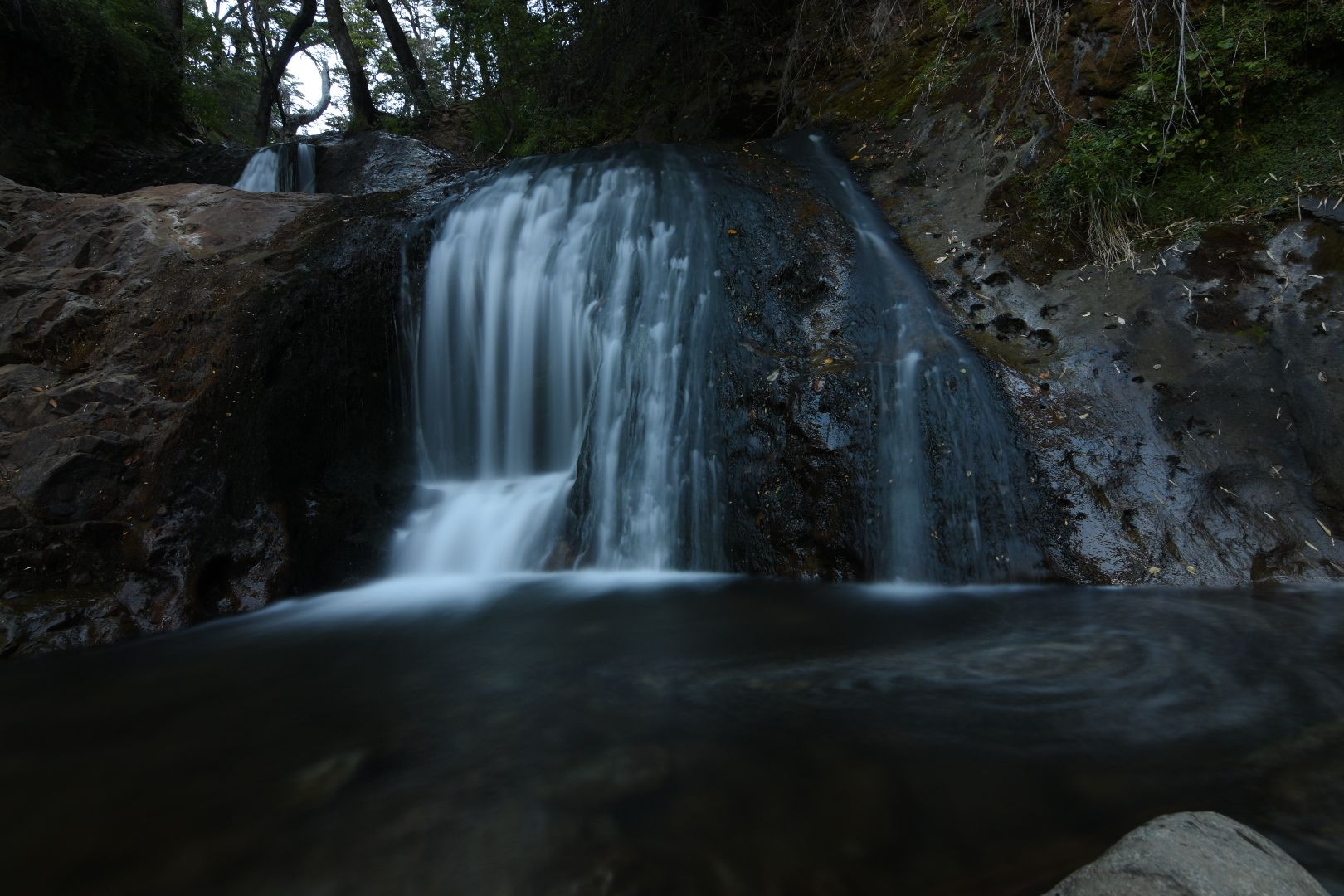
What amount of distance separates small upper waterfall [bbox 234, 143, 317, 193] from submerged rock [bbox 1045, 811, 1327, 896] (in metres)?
11.7

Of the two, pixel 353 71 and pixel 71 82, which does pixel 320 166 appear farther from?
pixel 71 82

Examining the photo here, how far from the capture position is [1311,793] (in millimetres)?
1799

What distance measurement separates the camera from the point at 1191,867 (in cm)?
127

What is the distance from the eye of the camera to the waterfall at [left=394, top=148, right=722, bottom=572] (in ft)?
15.2

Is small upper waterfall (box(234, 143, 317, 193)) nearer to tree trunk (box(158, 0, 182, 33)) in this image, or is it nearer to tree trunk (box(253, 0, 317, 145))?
tree trunk (box(158, 0, 182, 33))

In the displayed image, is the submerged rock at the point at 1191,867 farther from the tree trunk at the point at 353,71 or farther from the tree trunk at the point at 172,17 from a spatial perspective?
the tree trunk at the point at 172,17

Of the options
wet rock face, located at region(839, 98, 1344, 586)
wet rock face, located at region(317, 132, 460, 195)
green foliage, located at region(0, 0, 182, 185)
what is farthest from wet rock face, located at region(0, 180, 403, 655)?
green foliage, located at region(0, 0, 182, 185)

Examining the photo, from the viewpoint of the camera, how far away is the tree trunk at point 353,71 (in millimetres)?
12023

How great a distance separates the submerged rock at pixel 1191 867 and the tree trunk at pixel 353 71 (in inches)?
557

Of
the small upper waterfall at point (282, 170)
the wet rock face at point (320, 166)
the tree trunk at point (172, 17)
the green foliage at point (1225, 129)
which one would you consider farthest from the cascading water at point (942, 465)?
the tree trunk at point (172, 17)

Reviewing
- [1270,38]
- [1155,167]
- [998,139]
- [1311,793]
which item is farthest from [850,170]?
[1311,793]

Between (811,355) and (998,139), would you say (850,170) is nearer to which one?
(998,139)

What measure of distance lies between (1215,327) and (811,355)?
2314 mm

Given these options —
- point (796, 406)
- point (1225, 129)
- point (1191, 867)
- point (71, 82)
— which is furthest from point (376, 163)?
point (1191, 867)
